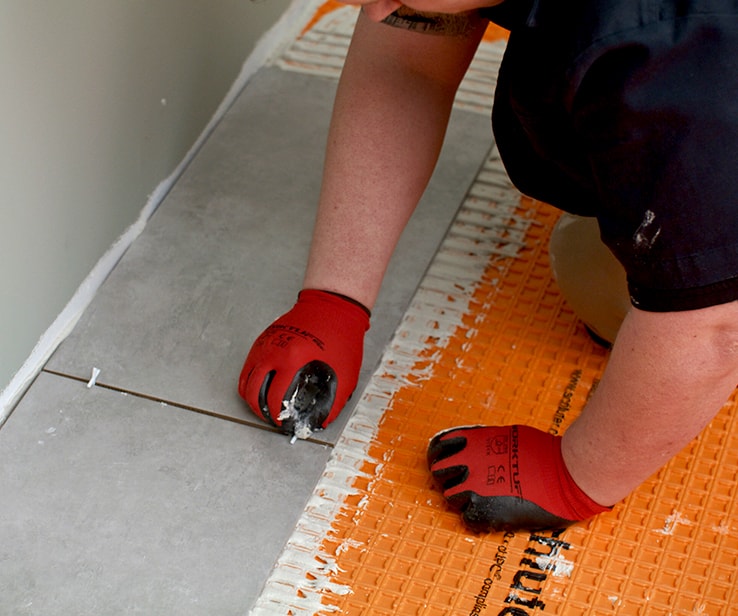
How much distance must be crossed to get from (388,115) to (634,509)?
2.05 feet

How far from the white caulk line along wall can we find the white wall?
47 centimetres

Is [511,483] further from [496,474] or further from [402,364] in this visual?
[402,364]

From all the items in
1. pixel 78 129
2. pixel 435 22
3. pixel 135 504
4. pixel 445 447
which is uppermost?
pixel 435 22

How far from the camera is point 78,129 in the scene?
143 centimetres

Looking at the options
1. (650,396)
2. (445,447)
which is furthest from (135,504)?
(650,396)

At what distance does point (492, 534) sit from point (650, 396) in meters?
0.30

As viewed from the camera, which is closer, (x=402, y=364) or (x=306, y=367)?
(x=306, y=367)

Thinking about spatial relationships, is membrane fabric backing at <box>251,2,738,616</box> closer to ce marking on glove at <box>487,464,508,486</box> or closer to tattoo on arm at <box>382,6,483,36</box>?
ce marking on glove at <box>487,464,508,486</box>

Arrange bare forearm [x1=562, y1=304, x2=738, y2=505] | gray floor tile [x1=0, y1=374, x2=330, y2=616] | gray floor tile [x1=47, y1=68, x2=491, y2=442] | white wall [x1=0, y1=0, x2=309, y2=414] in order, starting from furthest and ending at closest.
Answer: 1. gray floor tile [x1=47, y1=68, x2=491, y2=442]
2. white wall [x1=0, y1=0, x2=309, y2=414]
3. gray floor tile [x1=0, y1=374, x2=330, y2=616]
4. bare forearm [x1=562, y1=304, x2=738, y2=505]

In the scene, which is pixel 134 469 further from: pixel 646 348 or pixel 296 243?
pixel 646 348

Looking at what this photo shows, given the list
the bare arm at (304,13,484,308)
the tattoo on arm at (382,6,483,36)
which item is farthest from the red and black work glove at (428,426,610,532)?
the tattoo on arm at (382,6,483,36)

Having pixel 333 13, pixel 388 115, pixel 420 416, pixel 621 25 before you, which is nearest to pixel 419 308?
pixel 420 416

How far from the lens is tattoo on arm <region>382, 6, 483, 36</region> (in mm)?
1283

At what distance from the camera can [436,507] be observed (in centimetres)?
130
